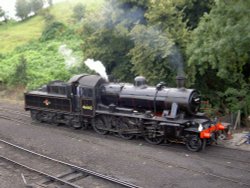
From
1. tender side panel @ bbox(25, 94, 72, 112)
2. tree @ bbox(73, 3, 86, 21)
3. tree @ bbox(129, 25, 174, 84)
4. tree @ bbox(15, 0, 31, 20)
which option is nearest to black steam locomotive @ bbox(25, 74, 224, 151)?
tender side panel @ bbox(25, 94, 72, 112)

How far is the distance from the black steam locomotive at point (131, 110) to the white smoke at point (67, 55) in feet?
34.7

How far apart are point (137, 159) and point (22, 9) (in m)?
56.5

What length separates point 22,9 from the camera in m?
63.4

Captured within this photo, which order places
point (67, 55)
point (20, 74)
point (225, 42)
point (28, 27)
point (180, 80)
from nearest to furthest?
point (180, 80), point (225, 42), point (20, 74), point (67, 55), point (28, 27)

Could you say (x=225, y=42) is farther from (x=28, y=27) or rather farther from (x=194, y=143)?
(x=28, y=27)

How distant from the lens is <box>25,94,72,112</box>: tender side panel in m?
18.1

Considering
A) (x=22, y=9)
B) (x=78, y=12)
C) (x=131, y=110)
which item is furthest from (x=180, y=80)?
(x=22, y=9)

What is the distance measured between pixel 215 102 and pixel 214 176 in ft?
31.7

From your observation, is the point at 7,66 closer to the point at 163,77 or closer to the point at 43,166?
the point at 163,77

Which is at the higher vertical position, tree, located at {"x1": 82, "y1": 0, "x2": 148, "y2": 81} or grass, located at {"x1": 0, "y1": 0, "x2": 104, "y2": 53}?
grass, located at {"x1": 0, "y1": 0, "x2": 104, "y2": 53}

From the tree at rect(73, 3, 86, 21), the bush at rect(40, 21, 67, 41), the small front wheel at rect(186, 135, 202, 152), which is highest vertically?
the tree at rect(73, 3, 86, 21)

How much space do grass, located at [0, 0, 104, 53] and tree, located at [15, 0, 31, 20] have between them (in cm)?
226

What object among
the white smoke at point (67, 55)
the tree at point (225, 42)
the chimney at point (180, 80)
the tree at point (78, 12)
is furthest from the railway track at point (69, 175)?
the tree at point (78, 12)

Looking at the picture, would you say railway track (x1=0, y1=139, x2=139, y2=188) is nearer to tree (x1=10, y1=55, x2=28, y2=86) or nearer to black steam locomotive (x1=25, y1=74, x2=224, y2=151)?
black steam locomotive (x1=25, y1=74, x2=224, y2=151)
